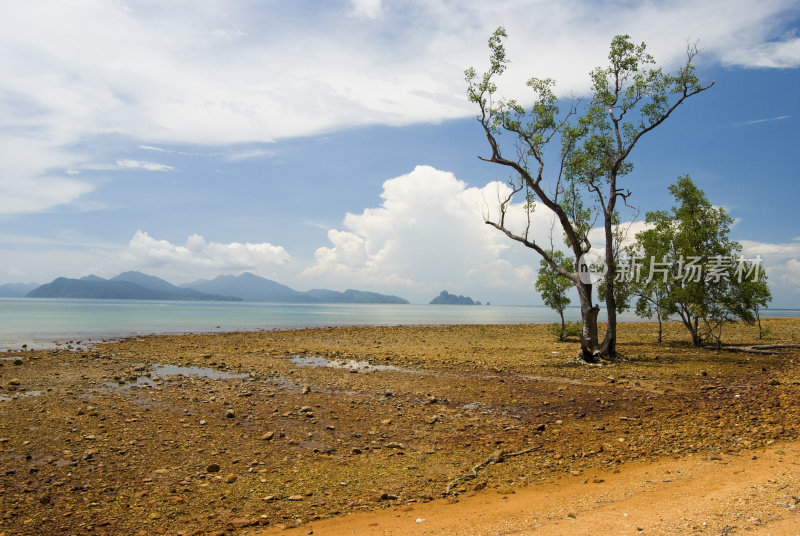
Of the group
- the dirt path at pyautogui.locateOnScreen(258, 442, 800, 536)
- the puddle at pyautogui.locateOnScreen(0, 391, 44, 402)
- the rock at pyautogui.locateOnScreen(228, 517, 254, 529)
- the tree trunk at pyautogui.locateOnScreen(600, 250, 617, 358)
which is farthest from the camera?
the tree trunk at pyautogui.locateOnScreen(600, 250, 617, 358)

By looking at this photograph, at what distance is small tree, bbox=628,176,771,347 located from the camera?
895 inches

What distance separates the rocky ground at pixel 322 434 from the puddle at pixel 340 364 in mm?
951

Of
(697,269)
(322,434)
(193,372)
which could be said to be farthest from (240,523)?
(697,269)

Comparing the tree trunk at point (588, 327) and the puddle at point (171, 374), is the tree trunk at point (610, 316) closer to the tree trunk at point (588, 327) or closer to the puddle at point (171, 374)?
the tree trunk at point (588, 327)

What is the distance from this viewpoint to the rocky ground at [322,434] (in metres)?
6.75

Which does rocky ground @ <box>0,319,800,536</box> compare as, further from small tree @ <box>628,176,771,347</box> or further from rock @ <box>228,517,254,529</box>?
small tree @ <box>628,176,771,347</box>

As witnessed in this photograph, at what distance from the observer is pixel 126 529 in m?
6.03

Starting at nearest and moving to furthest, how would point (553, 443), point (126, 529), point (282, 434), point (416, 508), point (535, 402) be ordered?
point (126, 529), point (416, 508), point (553, 443), point (282, 434), point (535, 402)

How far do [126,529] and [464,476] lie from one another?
4.85m

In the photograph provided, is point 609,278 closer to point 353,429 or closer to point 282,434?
point 353,429

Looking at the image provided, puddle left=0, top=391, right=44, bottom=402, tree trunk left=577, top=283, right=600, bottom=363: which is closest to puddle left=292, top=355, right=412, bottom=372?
tree trunk left=577, top=283, right=600, bottom=363

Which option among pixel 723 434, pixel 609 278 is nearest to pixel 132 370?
pixel 723 434

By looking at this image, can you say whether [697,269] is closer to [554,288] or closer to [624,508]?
[554,288]

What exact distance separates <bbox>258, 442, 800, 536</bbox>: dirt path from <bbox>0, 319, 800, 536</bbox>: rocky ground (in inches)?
15.6
